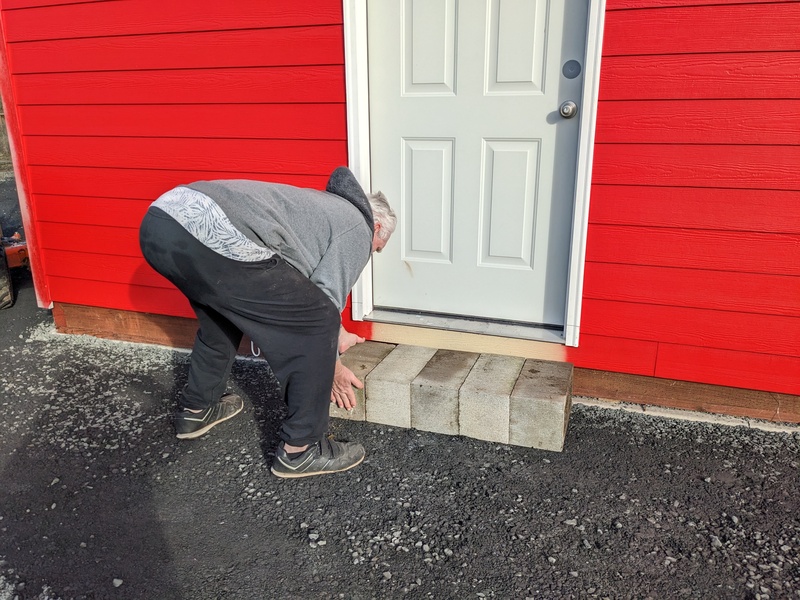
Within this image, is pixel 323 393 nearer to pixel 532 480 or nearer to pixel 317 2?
pixel 532 480

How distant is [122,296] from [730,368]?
3693 millimetres

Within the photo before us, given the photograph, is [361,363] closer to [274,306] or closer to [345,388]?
[345,388]

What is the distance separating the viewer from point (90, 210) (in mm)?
4129

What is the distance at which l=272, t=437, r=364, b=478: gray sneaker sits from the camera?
2617 mm

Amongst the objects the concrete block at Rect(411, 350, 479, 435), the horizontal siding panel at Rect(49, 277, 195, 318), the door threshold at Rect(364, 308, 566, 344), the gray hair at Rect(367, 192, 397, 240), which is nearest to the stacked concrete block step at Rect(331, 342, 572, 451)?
the concrete block at Rect(411, 350, 479, 435)

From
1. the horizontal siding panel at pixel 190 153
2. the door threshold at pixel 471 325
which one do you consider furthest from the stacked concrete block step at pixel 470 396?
the horizontal siding panel at pixel 190 153

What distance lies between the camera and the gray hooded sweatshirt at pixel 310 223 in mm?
2225

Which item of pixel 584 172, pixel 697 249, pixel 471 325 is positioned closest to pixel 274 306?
pixel 471 325

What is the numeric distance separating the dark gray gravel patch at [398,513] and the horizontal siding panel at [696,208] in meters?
0.97

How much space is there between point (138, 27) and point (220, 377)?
2173 mm

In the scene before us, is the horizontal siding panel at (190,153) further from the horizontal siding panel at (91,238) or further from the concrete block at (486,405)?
the concrete block at (486,405)

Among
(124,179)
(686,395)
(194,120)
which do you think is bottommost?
(686,395)

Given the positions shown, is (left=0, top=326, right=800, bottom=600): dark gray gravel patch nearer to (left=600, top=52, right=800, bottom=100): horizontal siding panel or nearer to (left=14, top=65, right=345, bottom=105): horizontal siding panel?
(left=600, top=52, right=800, bottom=100): horizontal siding panel

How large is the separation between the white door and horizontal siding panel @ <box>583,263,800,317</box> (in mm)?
234
